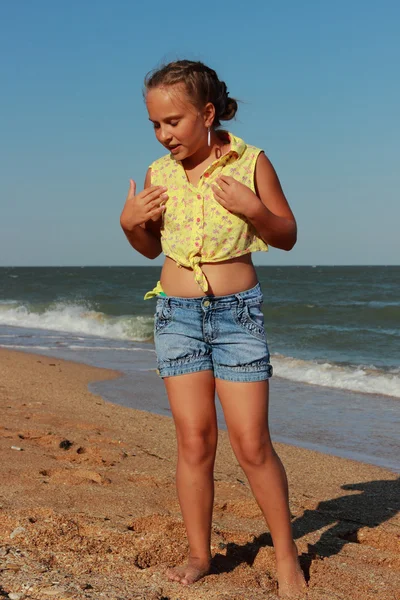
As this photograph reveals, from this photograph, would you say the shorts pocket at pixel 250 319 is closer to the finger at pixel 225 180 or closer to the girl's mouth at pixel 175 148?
the finger at pixel 225 180

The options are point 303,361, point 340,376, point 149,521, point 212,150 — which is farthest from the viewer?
point 303,361

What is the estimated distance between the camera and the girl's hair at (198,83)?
2.72 meters

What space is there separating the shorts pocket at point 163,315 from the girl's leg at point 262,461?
1.02ft

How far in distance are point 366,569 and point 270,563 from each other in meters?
0.42

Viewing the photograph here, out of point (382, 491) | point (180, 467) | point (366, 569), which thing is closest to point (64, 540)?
point (180, 467)

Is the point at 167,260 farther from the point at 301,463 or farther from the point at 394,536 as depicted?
the point at 301,463

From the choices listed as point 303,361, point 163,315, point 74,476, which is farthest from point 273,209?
point 303,361

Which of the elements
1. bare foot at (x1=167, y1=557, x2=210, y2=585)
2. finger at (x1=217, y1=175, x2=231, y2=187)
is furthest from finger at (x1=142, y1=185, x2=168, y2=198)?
bare foot at (x1=167, y1=557, x2=210, y2=585)

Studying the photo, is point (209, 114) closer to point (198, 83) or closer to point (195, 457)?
point (198, 83)

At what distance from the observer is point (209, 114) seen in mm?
2779

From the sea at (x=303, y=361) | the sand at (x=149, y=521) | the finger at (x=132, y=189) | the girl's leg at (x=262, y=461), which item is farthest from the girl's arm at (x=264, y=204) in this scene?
the sea at (x=303, y=361)

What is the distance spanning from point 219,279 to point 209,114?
0.63m

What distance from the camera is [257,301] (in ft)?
9.17

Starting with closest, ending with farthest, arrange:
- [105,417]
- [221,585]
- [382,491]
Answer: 1. [221,585]
2. [382,491]
3. [105,417]
